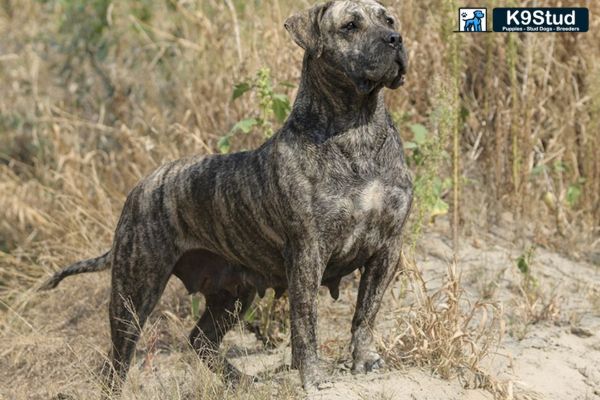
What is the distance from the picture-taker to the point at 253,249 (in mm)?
5031

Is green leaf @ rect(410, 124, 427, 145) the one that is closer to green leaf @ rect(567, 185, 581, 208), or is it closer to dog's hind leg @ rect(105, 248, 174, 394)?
green leaf @ rect(567, 185, 581, 208)

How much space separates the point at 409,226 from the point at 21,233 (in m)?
3.68

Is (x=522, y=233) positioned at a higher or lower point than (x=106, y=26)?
lower

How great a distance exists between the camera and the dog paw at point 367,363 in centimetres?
487

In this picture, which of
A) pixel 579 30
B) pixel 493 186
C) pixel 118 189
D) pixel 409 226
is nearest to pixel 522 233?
pixel 493 186

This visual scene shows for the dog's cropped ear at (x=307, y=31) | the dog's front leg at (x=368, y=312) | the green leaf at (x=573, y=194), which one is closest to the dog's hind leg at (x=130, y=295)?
the dog's front leg at (x=368, y=312)

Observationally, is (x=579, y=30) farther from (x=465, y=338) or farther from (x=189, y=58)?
(x=465, y=338)

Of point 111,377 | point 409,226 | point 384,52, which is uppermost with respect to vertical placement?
point 384,52

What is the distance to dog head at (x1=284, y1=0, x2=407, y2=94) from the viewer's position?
445cm

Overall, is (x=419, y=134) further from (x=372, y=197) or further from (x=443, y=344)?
(x=372, y=197)

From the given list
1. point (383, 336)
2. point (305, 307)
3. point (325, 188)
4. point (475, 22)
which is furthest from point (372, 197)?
point (475, 22)

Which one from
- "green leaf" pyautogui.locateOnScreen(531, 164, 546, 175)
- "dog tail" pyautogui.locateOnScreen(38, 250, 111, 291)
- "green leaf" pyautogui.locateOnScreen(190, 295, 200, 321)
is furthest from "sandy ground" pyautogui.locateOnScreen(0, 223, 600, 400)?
"green leaf" pyautogui.locateOnScreen(531, 164, 546, 175)

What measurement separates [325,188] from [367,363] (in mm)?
892

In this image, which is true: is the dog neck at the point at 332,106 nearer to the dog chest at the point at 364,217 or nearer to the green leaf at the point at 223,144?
the dog chest at the point at 364,217
